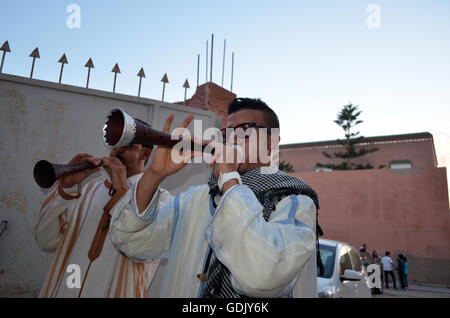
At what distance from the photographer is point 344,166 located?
23516 mm

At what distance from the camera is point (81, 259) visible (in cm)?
242

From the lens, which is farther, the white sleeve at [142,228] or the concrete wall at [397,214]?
the concrete wall at [397,214]

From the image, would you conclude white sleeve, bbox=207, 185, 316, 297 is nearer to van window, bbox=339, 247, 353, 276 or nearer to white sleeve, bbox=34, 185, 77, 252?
white sleeve, bbox=34, 185, 77, 252

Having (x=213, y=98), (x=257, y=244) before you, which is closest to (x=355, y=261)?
(x=213, y=98)

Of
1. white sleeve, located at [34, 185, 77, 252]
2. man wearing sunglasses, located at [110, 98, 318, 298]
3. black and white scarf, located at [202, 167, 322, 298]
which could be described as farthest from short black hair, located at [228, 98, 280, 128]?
white sleeve, located at [34, 185, 77, 252]

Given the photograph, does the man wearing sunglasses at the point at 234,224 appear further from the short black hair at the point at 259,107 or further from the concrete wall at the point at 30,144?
the concrete wall at the point at 30,144

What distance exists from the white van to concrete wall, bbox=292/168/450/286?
11.2 meters

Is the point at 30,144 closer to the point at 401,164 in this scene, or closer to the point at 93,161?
the point at 93,161

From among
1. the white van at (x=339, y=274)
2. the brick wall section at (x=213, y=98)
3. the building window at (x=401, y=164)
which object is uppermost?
the building window at (x=401, y=164)

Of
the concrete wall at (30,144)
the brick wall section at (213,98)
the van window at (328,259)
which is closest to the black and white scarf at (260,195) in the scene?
the concrete wall at (30,144)

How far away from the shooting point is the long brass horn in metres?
2.21

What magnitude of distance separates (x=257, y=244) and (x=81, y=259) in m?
1.78

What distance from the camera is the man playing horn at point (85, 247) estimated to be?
231 centimetres
